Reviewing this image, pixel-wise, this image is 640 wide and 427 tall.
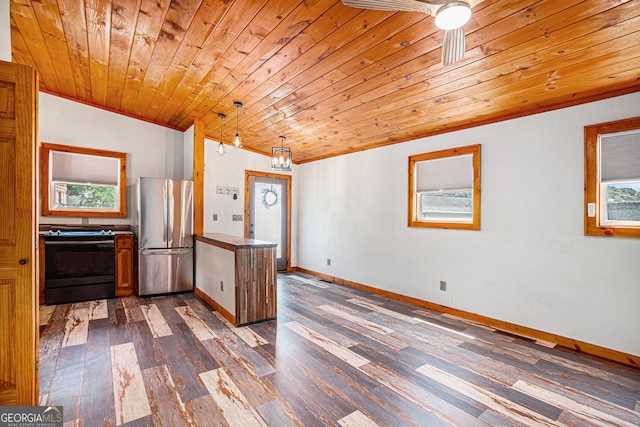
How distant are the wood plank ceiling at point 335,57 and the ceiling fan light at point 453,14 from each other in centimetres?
62

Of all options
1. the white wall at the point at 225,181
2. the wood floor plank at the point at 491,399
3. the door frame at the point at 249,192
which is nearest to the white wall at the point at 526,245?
the wood floor plank at the point at 491,399

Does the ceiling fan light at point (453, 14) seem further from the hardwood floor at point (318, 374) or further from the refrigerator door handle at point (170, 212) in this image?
the refrigerator door handle at point (170, 212)

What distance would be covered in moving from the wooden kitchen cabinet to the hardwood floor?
86 centimetres

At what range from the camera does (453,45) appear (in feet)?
5.64

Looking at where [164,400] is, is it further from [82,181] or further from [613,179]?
[82,181]

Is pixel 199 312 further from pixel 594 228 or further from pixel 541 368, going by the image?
pixel 594 228

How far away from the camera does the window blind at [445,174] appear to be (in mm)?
3822

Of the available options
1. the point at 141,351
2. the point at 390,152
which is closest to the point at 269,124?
the point at 390,152

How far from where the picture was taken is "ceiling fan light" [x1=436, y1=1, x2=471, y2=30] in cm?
137

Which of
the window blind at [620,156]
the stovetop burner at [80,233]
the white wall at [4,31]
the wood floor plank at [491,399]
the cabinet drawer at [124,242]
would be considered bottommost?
the wood floor plank at [491,399]

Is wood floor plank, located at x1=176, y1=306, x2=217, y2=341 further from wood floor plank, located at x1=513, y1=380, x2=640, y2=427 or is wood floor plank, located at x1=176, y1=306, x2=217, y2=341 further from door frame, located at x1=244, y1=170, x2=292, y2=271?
wood floor plank, located at x1=513, y1=380, x2=640, y2=427

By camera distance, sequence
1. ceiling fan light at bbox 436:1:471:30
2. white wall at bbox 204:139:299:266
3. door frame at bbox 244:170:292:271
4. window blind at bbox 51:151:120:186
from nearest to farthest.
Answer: ceiling fan light at bbox 436:1:471:30, window blind at bbox 51:151:120:186, white wall at bbox 204:139:299:266, door frame at bbox 244:170:292:271
